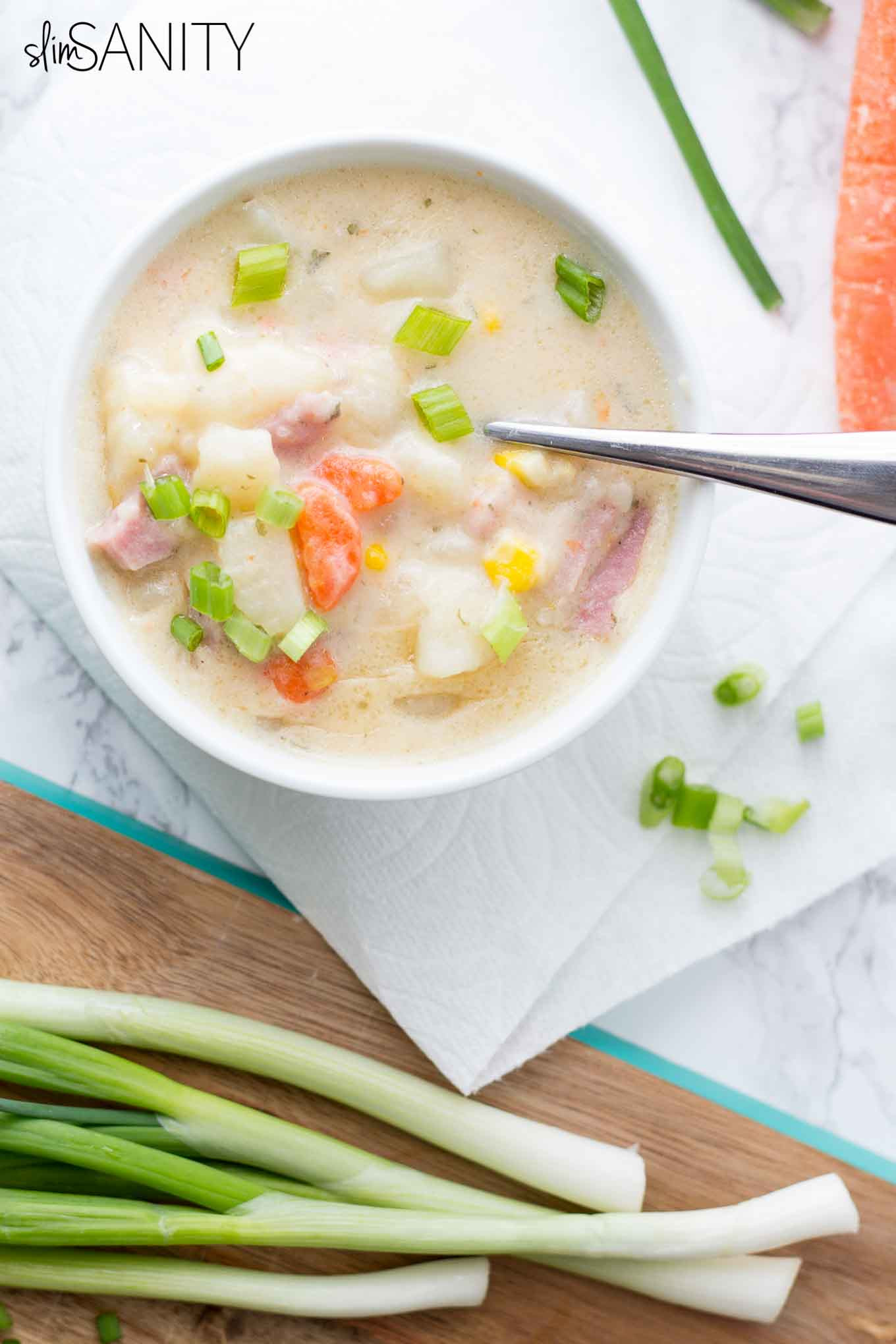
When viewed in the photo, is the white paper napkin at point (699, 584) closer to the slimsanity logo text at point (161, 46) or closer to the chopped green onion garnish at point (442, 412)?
the slimsanity logo text at point (161, 46)

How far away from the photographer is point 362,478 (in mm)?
1934

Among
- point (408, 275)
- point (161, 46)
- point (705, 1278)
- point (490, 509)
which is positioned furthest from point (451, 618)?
point (705, 1278)

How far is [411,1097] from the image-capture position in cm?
234

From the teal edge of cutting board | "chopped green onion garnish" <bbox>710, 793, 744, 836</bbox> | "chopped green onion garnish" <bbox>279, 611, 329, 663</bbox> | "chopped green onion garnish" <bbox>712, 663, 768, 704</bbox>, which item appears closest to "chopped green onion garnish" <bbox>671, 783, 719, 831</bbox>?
"chopped green onion garnish" <bbox>710, 793, 744, 836</bbox>

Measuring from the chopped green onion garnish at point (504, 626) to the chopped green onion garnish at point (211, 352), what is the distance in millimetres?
502

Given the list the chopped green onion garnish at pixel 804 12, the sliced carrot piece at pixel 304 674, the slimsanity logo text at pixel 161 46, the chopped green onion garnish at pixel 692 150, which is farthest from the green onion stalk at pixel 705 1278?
the chopped green onion garnish at pixel 804 12

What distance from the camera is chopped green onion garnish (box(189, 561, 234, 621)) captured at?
6.23 ft

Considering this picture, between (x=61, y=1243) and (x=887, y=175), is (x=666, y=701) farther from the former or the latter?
(x=61, y=1243)

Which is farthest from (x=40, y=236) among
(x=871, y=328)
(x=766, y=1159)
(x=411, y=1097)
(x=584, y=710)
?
(x=766, y=1159)

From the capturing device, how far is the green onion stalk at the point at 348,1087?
2.29 metres

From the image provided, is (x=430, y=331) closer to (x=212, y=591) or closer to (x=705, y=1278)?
(x=212, y=591)

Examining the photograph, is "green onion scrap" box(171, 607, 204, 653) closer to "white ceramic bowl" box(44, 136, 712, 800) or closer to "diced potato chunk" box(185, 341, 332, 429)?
"white ceramic bowl" box(44, 136, 712, 800)

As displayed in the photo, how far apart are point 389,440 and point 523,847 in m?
0.79

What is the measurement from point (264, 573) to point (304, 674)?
0.16 m
